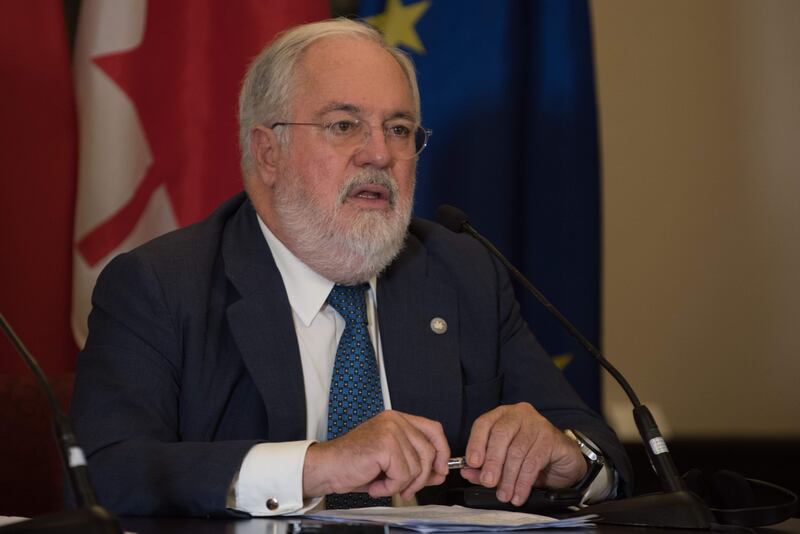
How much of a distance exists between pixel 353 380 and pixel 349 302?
225 millimetres

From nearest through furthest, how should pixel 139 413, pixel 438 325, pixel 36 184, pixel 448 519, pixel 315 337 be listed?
pixel 448 519 → pixel 139 413 → pixel 315 337 → pixel 438 325 → pixel 36 184

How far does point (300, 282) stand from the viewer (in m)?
2.66

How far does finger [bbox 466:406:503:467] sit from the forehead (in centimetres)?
88

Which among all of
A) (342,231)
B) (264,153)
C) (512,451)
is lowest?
(512,451)

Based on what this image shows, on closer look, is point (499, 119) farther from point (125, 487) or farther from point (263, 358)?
point (125, 487)

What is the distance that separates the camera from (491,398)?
8.91ft

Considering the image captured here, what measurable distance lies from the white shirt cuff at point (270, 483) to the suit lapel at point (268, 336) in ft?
1.24

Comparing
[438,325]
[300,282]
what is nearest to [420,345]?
[438,325]

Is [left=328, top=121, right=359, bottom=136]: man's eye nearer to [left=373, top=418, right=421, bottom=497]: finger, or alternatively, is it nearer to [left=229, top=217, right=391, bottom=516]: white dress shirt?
[left=229, top=217, right=391, bottom=516]: white dress shirt

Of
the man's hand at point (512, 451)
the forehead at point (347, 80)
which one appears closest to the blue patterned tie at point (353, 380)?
the man's hand at point (512, 451)

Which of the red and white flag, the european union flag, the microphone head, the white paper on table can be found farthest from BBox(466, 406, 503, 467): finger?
the red and white flag

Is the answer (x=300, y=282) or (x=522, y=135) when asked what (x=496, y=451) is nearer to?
(x=300, y=282)

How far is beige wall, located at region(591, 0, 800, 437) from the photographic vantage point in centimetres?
448

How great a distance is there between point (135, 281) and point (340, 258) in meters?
0.49
